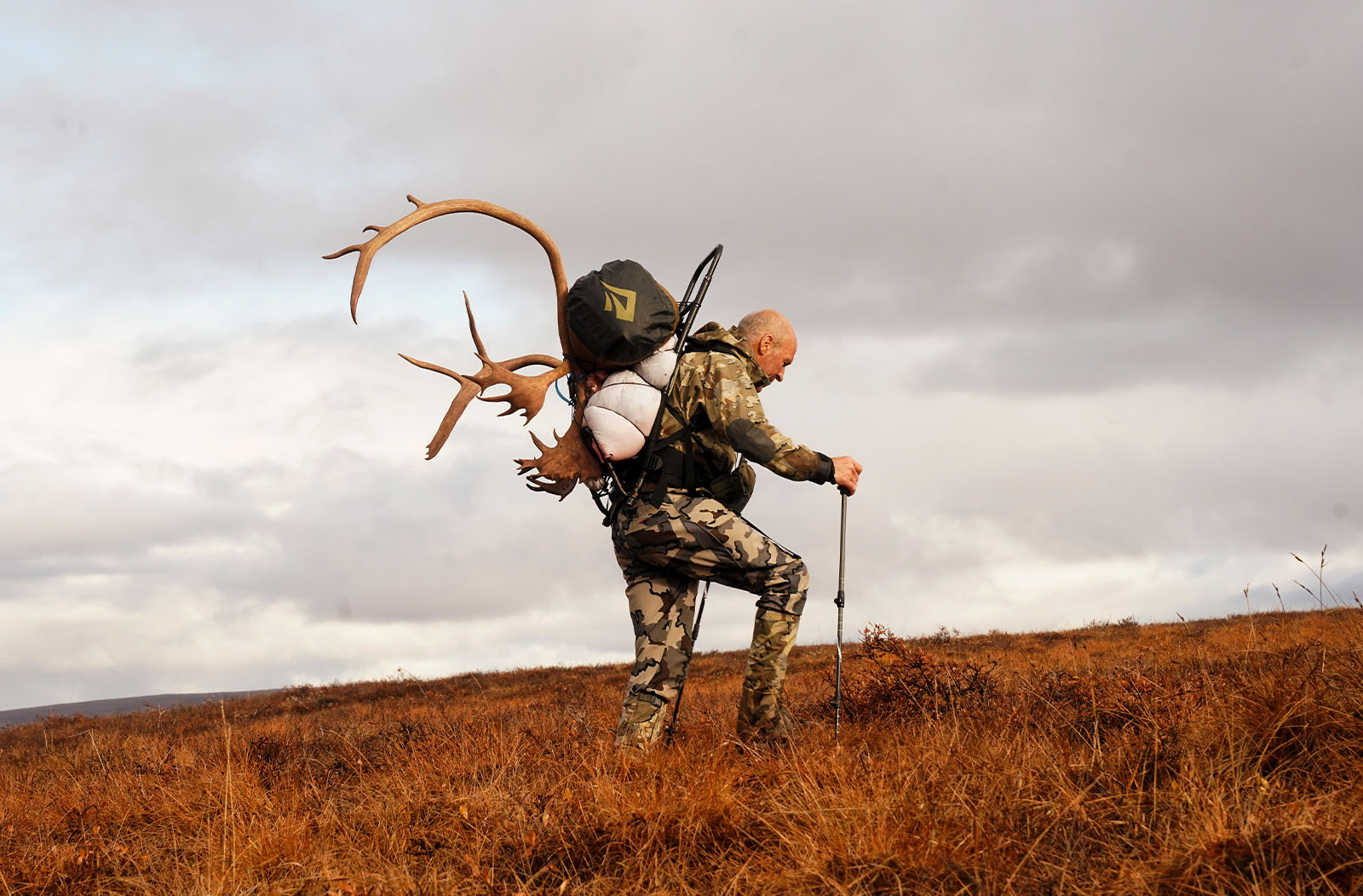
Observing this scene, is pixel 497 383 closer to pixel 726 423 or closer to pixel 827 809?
pixel 726 423

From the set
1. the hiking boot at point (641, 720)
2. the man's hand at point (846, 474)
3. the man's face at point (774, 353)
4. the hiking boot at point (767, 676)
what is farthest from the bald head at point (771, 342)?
the hiking boot at point (641, 720)

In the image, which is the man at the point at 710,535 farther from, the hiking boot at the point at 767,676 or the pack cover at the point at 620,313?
the pack cover at the point at 620,313

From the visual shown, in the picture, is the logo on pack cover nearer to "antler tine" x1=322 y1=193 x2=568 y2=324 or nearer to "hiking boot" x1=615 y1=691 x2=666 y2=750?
"antler tine" x1=322 y1=193 x2=568 y2=324

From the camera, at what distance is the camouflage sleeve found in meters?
4.96

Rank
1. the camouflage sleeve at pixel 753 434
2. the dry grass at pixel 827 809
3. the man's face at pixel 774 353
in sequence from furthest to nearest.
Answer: the man's face at pixel 774 353
the camouflage sleeve at pixel 753 434
the dry grass at pixel 827 809

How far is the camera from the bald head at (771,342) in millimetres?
5426

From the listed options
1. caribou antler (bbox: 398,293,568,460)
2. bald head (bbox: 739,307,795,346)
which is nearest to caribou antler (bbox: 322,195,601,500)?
caribou antler (bbox: 398,293,568,460)

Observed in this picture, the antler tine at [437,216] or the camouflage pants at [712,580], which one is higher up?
the antler tine at [437,216]

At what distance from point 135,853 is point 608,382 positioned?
310cm

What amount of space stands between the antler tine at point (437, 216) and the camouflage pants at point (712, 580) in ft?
4.08

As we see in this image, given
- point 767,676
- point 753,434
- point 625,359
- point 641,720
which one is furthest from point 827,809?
point 625,359

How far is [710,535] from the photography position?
16.7 feet

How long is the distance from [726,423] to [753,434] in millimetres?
154

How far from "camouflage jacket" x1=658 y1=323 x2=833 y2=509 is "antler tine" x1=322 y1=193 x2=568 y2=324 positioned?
0.81 m
